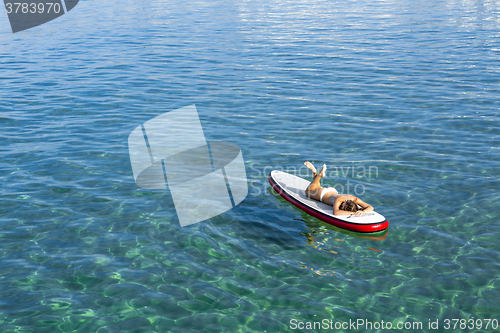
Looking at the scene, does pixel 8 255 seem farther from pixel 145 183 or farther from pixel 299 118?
pixel 299 118

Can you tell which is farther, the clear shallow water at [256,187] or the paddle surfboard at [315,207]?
the paddle surfboard at [315,207]

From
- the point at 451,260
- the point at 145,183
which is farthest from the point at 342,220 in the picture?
the point at 145,183

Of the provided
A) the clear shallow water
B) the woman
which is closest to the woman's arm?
the woman

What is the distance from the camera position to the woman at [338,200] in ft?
35.4

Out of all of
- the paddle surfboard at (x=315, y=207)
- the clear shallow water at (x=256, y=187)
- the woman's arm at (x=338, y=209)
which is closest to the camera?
the clear shallow water at (x=256, y=187)

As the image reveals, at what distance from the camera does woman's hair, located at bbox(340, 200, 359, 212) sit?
425 inches

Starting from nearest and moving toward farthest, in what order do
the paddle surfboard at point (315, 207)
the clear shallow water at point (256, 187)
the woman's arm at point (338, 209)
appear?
the clear shallow water at point (256, 187) → the paddle surfboard at point (315, 207) → the woman's arm at point (338, 209)

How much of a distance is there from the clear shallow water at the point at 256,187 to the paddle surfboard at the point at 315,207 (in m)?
0.28

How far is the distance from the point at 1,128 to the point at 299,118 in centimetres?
1060

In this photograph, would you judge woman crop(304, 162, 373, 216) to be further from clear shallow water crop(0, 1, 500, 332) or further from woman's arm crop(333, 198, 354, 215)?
clear shallow water crop(0, 1, 500, 332)

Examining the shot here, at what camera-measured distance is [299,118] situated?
17.5 m

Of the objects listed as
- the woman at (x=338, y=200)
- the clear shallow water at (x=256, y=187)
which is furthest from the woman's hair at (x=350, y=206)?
the clear shallow water at (x=256, y=187)

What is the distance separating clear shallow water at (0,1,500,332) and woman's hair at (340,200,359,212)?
72 cm

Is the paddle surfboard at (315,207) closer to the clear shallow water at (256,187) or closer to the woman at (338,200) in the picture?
the woman at (338,200)
